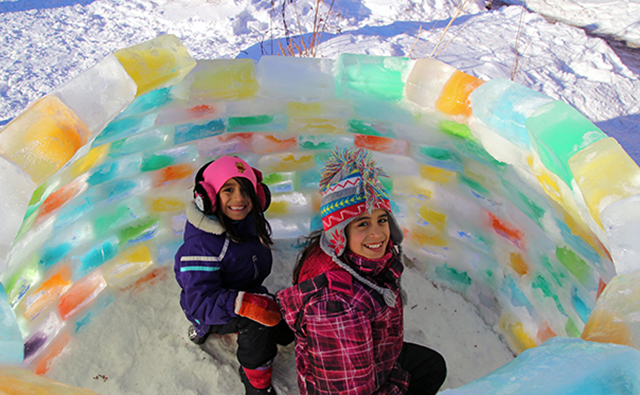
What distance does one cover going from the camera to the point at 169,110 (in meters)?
2.10

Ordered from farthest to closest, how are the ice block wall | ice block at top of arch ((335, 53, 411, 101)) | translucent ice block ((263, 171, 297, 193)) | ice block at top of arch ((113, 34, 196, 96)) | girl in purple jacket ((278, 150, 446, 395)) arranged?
translucent ice block ((263, 171, 297, 193)) → ice block at top of arch ((335, 53, 411, 101)) → ice block at top of arch ((113, 34, 196, 96)) → the ice block wall → girl in purple jacket ((278, 150, 446, 395))

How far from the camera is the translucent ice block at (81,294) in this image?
81.9 inches

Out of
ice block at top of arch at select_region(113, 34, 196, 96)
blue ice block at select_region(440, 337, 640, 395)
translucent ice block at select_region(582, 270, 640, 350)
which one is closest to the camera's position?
blue ice block at select_region(440, 337, 640, 395)

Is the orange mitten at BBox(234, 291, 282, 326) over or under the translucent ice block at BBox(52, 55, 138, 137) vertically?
under

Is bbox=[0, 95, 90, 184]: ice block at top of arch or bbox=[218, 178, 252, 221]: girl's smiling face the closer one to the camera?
bbox=[0, 95, 90, 184]: ice block at top of arch

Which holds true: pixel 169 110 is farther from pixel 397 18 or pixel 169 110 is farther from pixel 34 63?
pixel 397 18

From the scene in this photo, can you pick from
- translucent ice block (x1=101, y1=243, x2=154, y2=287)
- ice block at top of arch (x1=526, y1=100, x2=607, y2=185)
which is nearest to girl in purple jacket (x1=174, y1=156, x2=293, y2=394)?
translucent ice block (x1=101, y1=243, x2=154, y2=287)

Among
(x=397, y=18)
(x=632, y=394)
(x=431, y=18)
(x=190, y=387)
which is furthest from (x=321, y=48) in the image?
(x=632, y=394)

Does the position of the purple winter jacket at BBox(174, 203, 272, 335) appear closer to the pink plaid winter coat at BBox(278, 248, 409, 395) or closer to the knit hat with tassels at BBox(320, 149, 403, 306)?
the pink plaid winter coat at BBox(278, 248, 409, 395)

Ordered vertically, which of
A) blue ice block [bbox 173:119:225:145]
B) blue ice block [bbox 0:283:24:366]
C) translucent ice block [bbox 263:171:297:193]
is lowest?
translucent ice block [bbox 263:171:297:193]

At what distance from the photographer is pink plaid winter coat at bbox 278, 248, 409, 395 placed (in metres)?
1.37

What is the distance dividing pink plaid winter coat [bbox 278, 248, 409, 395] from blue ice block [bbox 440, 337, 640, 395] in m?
0.47

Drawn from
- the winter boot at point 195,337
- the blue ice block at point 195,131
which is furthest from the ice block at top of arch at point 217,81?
the winter boot at point 195,337

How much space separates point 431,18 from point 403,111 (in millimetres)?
4107
